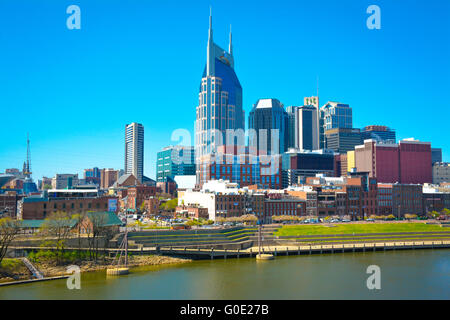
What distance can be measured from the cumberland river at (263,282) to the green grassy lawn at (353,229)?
19.6 meters

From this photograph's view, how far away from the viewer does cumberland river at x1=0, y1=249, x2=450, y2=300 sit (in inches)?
1928

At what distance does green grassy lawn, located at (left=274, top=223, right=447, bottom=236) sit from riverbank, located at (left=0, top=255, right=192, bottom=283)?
28832 millimetres

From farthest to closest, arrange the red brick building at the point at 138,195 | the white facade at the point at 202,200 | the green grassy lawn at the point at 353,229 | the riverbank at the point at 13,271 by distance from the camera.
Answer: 1. the red brick building at the point at 138,195
2. the white facade at the point at 202,200
3. the green grassy lawn at the point at 353,229
4. the riverbank at the point at 13,271

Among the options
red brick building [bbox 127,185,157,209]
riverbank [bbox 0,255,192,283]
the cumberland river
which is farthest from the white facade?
riverbank [bbox 0,255,192,283]

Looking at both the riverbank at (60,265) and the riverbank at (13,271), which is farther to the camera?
the riverbank at (60,265)

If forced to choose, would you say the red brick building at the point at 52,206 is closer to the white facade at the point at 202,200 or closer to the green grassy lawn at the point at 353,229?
the white facade at the point at 202,200

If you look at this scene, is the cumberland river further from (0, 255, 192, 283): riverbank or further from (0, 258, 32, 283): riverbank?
(0, 258, 32, 283): riverbank

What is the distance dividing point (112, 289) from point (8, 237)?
21679 millimetres

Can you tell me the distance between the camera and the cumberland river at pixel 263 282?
49.0 meters

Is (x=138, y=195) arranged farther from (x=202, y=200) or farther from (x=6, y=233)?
(x=6, y=233)

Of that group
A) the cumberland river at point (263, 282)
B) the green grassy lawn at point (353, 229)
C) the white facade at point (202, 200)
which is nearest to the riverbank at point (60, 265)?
the cumberland river at point (263, 282)

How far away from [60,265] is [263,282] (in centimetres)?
2979

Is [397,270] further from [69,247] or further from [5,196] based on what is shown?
[5,196]

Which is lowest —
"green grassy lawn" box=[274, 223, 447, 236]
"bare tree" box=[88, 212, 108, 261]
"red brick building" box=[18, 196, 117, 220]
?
"green grassy lawn" box=[274, 223, 447, 236]
